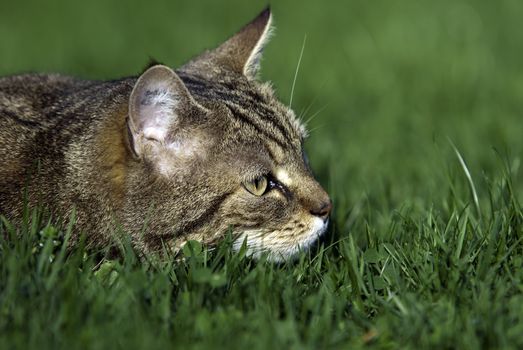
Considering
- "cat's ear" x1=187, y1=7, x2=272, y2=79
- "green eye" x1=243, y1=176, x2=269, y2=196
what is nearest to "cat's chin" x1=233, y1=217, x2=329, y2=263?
"green eye" x1=243, y1=176, x2=269, y2=196

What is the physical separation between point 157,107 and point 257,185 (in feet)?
1.95

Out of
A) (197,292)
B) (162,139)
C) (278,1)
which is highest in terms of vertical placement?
(278,1)

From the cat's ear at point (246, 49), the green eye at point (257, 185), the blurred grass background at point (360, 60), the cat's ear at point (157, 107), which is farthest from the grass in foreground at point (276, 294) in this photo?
the blurred grass background at point (360, 60)

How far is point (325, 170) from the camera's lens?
6.24 metres

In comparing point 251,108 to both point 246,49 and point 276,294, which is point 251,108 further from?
point 276,294

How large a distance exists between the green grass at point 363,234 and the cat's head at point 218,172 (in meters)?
0.15

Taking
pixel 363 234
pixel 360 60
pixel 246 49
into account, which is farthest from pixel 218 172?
pixel 360 60

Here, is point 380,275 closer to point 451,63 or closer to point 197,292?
point 197,292

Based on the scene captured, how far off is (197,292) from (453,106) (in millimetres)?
4522

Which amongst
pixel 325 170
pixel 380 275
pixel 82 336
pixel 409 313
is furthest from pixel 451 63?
pixel 82 336

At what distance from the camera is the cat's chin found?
397 cm

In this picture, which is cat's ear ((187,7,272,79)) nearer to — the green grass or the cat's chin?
the green grass

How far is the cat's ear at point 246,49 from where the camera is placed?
468 centimetres

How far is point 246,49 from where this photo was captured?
15.4 feet
